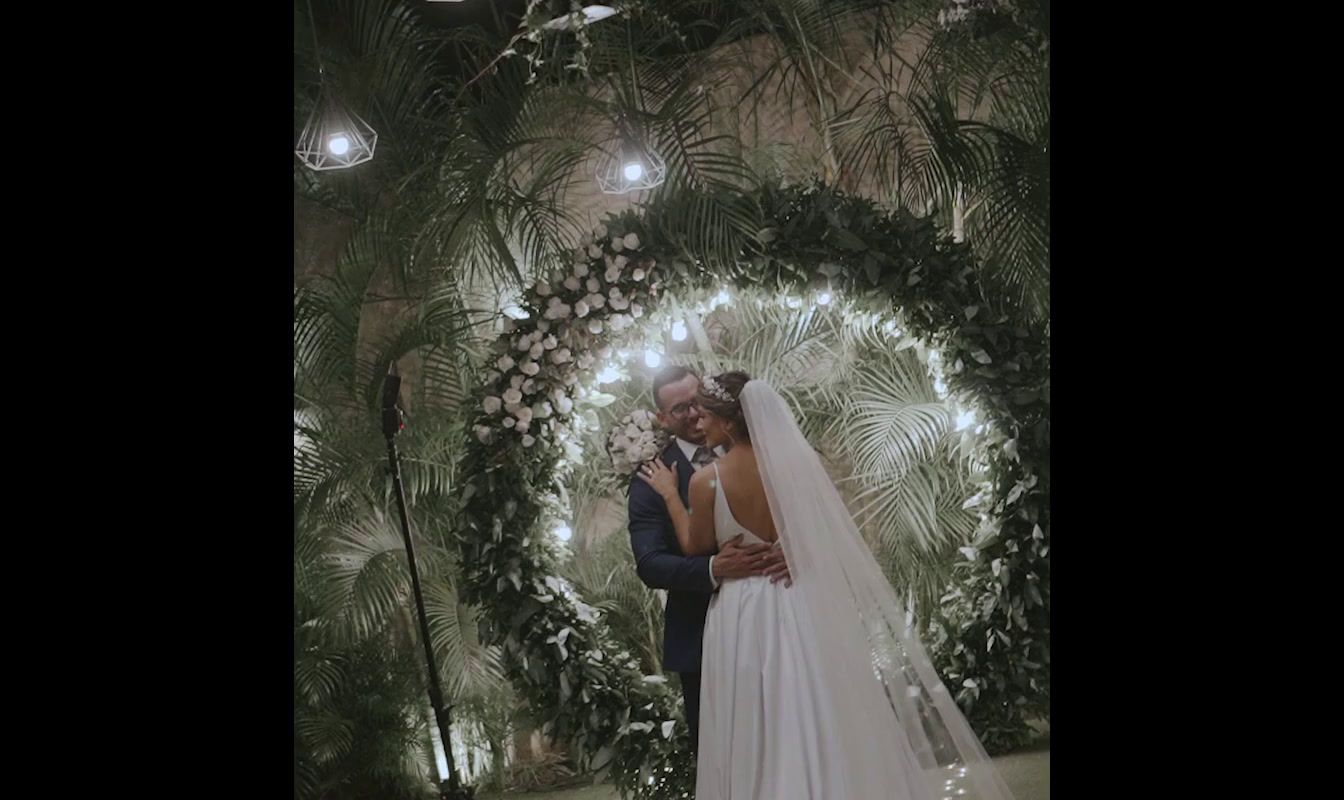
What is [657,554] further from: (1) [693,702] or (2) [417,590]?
(2) [417,590]

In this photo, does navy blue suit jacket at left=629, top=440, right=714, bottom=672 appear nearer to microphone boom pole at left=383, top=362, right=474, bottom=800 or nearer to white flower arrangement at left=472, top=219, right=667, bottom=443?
white flower arrangement at left=472, top=219, right=667, bottom=443

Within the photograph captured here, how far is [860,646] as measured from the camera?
385 cm

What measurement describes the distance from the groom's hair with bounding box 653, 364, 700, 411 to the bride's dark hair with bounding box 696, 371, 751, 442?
0.25 ft

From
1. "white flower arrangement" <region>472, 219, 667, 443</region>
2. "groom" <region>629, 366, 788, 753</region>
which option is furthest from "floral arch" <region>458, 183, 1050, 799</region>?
"groom" <region>629, 366, 788, 753</region>

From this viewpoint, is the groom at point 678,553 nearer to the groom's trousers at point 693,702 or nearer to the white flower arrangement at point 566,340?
the groom's trousers at point 693,702

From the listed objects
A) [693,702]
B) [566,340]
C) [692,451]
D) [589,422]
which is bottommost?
[693,702]

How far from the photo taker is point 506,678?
13.8 feet

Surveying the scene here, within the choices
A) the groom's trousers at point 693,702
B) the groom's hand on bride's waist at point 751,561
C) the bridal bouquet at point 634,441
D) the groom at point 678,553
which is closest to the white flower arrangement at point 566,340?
the bridal bouquet at point 634,441

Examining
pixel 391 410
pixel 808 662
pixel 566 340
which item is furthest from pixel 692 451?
pixel 391 410

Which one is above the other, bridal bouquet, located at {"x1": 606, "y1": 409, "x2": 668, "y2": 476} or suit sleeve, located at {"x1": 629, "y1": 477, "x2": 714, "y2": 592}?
bridal bouquet, located at {"x1": 606, "y1": 409, "x2": 668, "y2": 476}

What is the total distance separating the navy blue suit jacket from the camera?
3982 mm

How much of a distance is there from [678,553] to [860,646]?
62 cm
